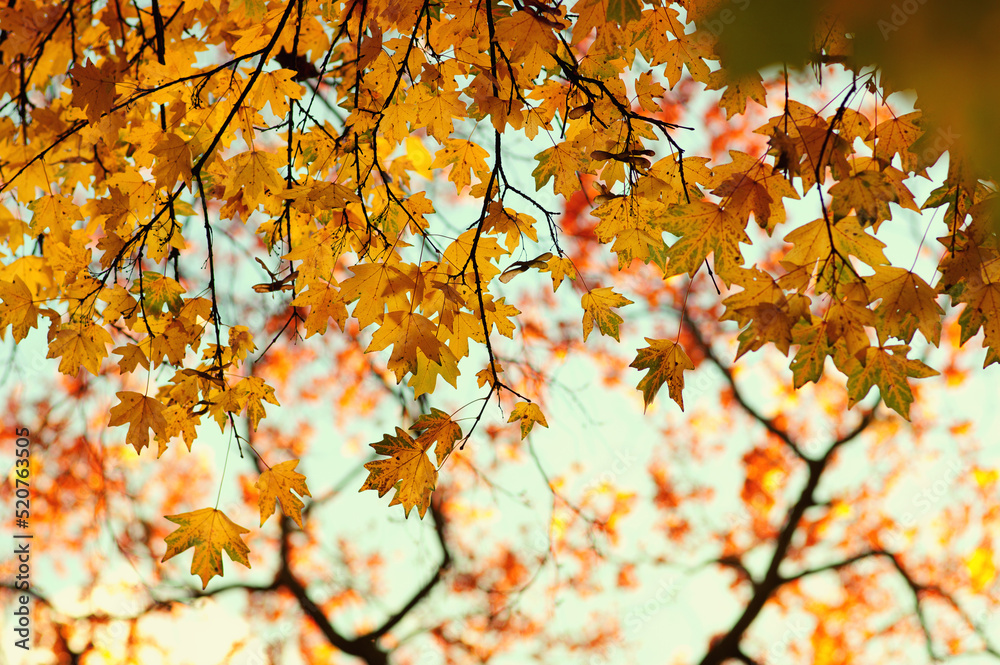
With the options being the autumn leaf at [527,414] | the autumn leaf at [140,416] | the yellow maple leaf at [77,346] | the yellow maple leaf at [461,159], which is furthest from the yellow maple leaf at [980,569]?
the yellow maple leaf at [77,346]

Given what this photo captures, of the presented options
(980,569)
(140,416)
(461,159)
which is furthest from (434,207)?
(980,569)

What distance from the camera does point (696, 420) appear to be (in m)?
5.88

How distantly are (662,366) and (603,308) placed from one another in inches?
10.2

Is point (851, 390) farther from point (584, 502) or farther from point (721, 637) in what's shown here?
point (721, 637)

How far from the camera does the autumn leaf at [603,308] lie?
59.2 inches

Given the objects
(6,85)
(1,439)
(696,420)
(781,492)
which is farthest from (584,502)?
(1,439)

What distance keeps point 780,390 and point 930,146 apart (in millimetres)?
5339

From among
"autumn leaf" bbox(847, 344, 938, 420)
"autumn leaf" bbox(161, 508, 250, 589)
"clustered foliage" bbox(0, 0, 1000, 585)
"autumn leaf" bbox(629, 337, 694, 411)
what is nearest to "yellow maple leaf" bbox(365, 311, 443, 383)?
"clustered foliage" bbox(0, 0, 1000, 585)

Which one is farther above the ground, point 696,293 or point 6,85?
point 696,293

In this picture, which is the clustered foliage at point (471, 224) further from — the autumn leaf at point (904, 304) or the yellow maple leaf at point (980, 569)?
the yellow maple leaf at point (980, 569)

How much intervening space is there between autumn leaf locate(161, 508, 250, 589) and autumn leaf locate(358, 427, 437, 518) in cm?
38

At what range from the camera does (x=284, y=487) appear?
152 centimetres

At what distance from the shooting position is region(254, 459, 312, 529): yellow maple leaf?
1516 millimetres

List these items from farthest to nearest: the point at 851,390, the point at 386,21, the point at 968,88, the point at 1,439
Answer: the point at 1,439
the point at 386,21
the point at 851,390
the point at 968,88
